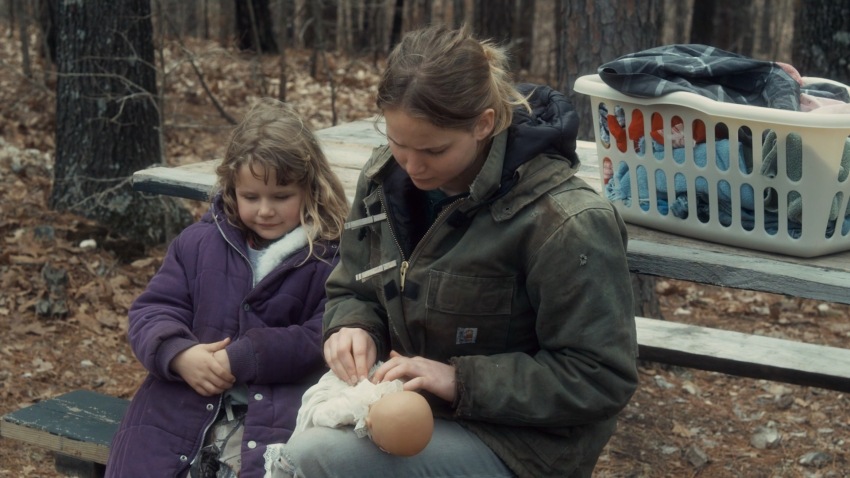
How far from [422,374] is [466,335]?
17cm

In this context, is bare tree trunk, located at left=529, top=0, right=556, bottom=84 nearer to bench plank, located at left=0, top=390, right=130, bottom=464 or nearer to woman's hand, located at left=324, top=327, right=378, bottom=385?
bench plank, located at left=0, top=390, right=130, bottom=464

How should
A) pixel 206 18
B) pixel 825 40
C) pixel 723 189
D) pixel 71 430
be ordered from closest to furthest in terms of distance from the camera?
pixel 723 189 < pixel 71 430 < pixel 825 40 < pixel 206 18

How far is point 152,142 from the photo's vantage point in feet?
21.6

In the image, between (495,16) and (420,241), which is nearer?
(420,241)

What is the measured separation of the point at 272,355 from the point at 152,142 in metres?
4.01

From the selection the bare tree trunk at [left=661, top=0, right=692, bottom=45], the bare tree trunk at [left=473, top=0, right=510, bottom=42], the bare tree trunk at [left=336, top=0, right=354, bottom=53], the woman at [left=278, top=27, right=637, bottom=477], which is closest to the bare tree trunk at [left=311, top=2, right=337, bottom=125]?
the bare tree trunk at [left=336, top=0, right=354, bottom=53]

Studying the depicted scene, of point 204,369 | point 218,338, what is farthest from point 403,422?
point 218,338

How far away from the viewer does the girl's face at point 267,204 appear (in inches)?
119

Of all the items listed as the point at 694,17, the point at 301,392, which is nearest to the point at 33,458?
the point at 301,392

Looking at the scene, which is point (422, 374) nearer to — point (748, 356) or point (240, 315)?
point (240, 315)

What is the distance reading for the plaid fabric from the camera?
9.16ft

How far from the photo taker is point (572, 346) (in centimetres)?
227

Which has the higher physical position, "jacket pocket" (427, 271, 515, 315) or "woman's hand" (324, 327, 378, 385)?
"jacket pocket" (427, 271, 515, 315)

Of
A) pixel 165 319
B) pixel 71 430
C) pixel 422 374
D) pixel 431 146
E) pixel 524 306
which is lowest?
pixel 71 430
